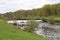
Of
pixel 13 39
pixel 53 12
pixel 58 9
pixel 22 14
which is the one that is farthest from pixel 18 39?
pixel 22 14

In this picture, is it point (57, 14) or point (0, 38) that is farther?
point (57, 14)

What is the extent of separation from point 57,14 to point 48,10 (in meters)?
7.76

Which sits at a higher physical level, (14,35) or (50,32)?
(14,35)

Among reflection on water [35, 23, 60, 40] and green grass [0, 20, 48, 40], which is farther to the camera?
reflection on water [35, 23, 60, 40]

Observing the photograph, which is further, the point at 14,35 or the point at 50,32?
the point at 50,32

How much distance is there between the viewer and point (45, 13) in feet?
541

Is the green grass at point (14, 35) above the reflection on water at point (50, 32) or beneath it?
above

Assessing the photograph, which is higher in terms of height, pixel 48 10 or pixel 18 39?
pixel 18 39

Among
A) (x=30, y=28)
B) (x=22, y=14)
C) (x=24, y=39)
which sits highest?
(x=24, y=39)

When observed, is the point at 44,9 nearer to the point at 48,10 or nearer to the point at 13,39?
the point at 48,10

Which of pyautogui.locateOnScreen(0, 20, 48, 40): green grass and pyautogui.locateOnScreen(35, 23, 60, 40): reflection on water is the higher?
pyautogui.locateOnScreen(0, 20, 48, 40): green grass

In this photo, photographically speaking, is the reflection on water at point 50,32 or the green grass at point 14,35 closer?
the green grass at point 14,35

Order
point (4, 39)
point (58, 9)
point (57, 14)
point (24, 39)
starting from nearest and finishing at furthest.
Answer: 1. point (4, 39)
2. point (24, 39)
3. point (57, 14)
4. point (58, 9)

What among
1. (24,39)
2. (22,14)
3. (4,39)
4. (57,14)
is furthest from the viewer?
(22,14)
